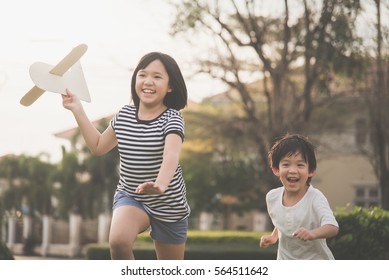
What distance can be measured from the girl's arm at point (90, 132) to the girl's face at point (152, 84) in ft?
0.71

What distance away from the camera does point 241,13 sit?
13922 millimetres

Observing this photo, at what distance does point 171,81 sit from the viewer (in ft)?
12.3

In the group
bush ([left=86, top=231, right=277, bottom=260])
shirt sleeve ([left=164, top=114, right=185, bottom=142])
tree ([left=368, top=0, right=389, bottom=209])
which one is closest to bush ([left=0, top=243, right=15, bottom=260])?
shirt sleeve ([left=164, top=114, right=185, bottom=142])

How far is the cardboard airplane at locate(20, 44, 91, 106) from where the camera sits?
3.70 m

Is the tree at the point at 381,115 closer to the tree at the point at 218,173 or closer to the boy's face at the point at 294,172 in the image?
the tree at the point at 218,173

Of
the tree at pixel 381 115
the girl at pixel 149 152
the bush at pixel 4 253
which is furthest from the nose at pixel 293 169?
the tree at pixel 381 115

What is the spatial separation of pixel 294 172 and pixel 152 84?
0.73 meters

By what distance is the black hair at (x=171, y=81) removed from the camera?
147 inches

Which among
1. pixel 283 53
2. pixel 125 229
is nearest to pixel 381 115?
pixel 283 53

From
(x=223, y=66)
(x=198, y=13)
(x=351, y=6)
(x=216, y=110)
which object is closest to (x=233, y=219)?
(x=216, y=110)

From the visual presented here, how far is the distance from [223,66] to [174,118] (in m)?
11.4

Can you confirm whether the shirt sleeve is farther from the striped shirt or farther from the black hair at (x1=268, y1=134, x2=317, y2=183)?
the black hair at (x1=268, y1=134, x2=317, y2=183)

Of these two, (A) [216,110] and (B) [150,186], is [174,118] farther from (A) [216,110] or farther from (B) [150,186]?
(A) [216,110]

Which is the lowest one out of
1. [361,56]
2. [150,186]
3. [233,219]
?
[233,219]
